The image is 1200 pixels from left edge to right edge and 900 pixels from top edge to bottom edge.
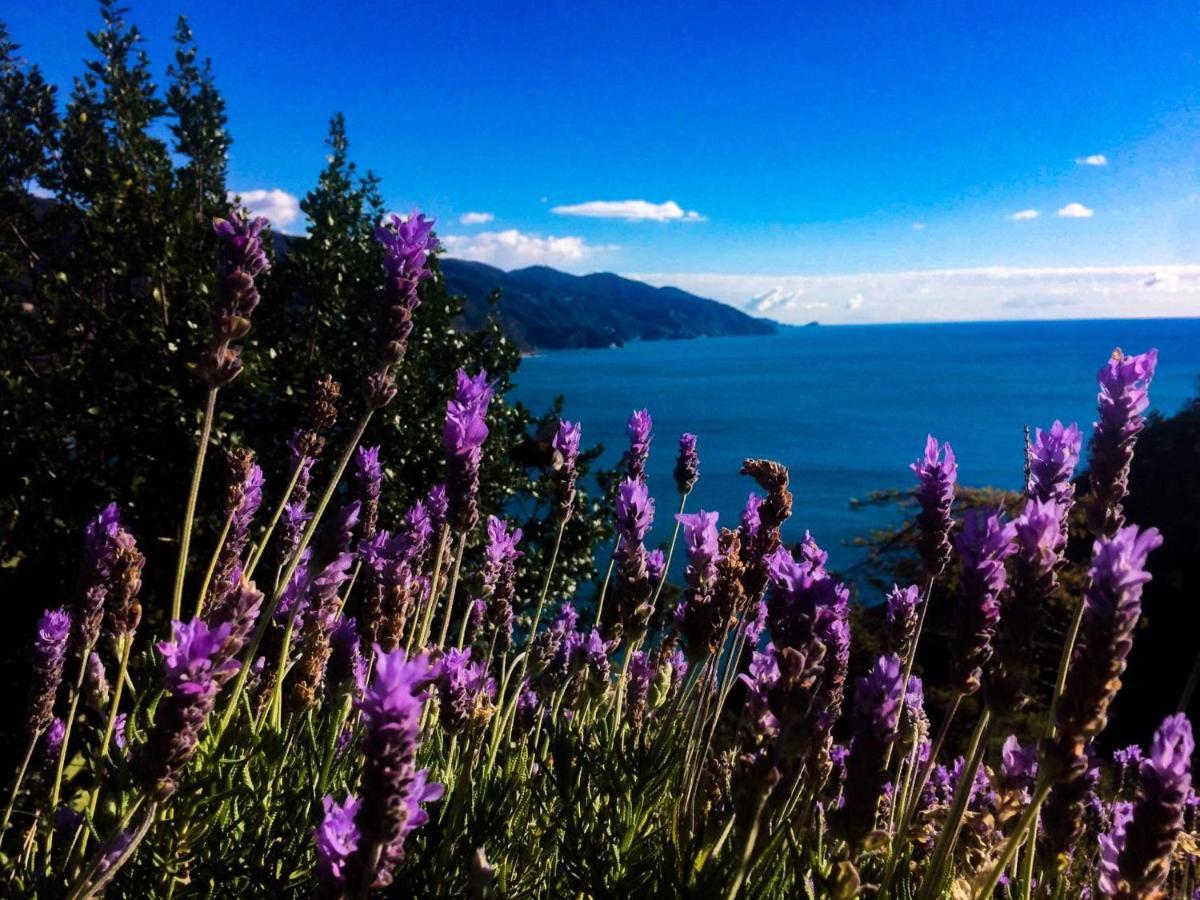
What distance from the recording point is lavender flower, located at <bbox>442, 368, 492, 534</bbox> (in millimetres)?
1802

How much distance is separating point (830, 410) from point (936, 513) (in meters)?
59.7

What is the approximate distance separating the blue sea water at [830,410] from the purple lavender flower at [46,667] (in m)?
4.09

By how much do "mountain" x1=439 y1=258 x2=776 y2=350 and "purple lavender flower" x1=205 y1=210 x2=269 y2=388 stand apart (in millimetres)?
108045

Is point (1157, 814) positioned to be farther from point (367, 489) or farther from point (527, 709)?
point (527, 709)

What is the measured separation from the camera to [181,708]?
1.03m

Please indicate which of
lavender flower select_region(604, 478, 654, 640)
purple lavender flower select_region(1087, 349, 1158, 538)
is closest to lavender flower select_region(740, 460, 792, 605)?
lavender flower select_region(604, 478, 654, 640)

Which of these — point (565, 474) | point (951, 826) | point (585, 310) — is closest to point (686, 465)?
point (565, 474)

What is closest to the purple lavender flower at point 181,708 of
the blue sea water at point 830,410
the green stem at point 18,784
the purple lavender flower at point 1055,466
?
the green stem at point 18,784

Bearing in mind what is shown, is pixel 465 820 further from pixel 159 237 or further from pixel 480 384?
pixel 159 237

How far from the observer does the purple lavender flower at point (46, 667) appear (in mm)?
1872

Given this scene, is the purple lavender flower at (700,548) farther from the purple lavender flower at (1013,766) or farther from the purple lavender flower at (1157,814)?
the purple lavender flower at (1157,814)

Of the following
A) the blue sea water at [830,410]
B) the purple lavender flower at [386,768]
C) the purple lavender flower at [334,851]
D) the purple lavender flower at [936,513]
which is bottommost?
the blue sea water at [830,410]

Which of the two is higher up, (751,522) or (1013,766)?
(751,522)

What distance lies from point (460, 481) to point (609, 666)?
90 cm
